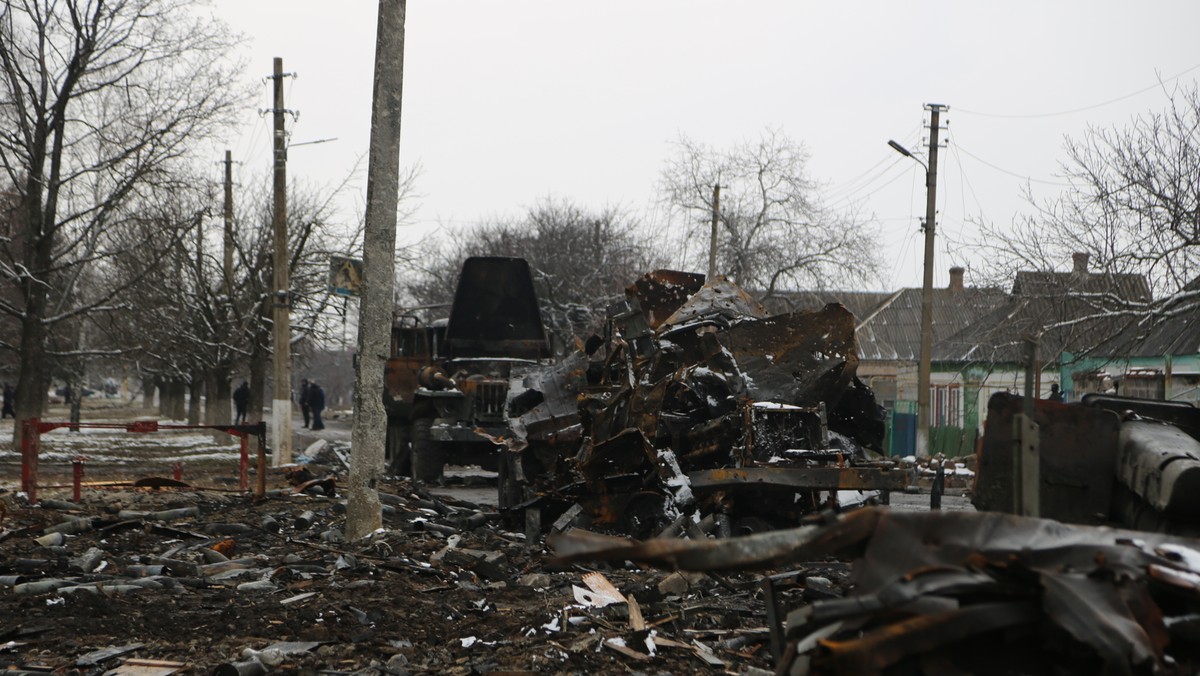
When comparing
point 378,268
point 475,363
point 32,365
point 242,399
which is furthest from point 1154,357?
point 242,399

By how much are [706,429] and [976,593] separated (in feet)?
24.0

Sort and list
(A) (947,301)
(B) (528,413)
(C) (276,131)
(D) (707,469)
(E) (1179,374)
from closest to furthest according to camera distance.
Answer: (D) (707,469) < (B) (528,413) < (C) (276,131) < (E) (1179,374) < (A) (947,301)

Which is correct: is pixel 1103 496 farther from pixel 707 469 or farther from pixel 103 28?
pixel 103 28

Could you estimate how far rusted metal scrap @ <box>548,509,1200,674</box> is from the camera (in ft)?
8.78

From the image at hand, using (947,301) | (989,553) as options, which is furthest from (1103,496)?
(947,301)

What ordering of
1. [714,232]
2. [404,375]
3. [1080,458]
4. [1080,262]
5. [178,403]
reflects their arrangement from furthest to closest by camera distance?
[178,403] < [714,232] < [1080,262] < [404,375] < [1080,458]

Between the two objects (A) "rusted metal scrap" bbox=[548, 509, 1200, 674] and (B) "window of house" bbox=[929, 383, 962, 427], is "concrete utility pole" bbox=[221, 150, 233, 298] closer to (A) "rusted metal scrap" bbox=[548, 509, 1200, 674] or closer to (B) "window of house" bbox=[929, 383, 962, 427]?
(B) "window of house" bbox=[929, 383, 962, 427]

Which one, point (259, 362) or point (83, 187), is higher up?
point (83, 187)

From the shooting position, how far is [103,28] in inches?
941

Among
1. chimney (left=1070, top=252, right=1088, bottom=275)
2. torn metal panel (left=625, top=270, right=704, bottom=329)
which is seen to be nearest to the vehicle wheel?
torn metal panel (left=625, top=270, right=704, bottom=329)

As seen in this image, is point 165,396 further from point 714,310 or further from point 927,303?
point 714,310

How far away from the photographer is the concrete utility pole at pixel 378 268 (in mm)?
10164

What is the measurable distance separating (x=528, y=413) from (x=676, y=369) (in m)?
1.82

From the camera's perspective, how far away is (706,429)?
397 inches
